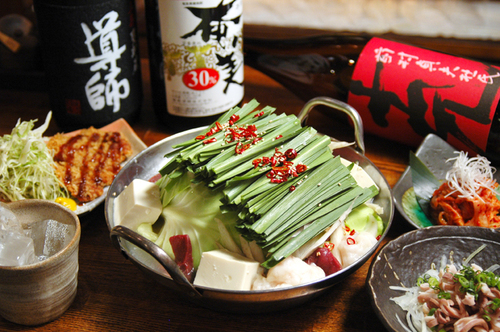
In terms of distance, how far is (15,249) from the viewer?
795 millimetres

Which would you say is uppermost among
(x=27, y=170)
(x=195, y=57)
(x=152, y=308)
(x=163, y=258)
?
(x=195, y=57)

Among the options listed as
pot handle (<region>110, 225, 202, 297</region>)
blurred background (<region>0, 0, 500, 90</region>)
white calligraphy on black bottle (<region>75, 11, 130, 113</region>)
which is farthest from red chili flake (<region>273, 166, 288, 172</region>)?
blurred background (<region>0, 0, 500, 90</region>)

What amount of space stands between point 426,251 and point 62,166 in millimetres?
1020

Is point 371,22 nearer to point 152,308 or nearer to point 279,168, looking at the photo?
point 279,168

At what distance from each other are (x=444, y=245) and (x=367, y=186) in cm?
22

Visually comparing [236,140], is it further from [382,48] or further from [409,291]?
[382,48]

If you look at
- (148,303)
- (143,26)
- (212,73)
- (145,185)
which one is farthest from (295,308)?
(143,26)

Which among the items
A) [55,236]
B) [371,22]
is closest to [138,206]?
[55,236]

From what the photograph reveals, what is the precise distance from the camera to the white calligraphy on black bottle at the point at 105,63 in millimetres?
1298

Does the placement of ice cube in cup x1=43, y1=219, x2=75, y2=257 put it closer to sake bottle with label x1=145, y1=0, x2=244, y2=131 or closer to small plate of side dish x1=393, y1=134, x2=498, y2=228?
sake bottle with label x1=145, y1=0, x2=244, y2=131

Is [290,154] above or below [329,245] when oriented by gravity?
above

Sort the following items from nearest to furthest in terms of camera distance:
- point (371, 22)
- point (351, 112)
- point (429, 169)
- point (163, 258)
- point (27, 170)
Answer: point (163, 258), point (351, 112), point (27, 170), point (429, 169), point (371, 22)

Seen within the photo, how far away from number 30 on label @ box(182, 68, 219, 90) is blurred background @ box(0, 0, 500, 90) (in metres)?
0.79

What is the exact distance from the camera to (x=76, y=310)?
35.8 inches
